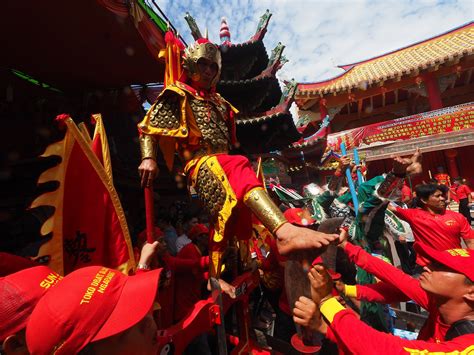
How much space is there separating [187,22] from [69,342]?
8.37 m

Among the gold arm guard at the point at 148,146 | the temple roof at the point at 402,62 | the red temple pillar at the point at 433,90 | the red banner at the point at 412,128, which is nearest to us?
the gold arm guard at the point at 148,146

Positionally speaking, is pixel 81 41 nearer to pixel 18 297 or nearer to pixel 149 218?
pixel 149 218

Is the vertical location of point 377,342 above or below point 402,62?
below

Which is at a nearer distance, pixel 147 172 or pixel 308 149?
pixel 147 172

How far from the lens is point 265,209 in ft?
4.59

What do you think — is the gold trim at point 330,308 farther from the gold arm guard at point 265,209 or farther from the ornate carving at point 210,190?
the ornate carving at point 210,190

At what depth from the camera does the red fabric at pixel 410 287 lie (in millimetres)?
1384

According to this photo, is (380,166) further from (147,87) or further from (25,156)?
(25,156)

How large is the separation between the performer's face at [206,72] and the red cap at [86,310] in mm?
1593

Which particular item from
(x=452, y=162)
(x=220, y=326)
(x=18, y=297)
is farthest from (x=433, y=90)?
(x=18, y=297)

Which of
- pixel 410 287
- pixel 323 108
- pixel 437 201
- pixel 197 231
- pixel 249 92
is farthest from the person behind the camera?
pixel 323 108

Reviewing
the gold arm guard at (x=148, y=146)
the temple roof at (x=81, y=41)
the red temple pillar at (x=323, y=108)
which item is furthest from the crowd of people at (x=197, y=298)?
the red temple pillar at (x=323, y=108)

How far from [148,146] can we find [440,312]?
6.26ft

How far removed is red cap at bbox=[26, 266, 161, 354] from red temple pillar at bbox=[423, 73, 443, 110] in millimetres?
14421
